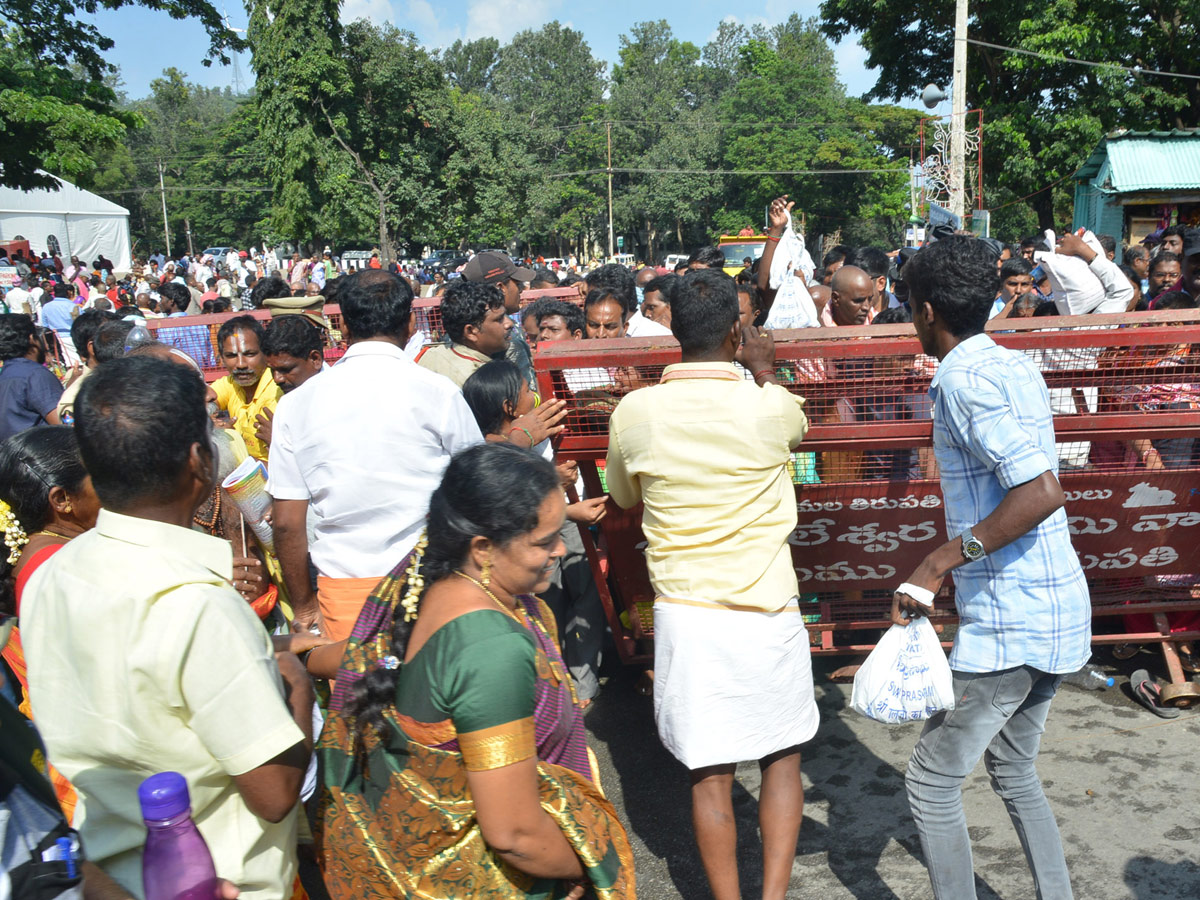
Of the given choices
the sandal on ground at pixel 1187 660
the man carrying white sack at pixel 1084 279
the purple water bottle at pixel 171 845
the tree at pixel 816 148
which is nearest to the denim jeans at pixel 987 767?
the purple water bottle at pixel 171 845

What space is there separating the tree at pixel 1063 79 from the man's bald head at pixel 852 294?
63.6 feet

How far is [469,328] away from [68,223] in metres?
36.6

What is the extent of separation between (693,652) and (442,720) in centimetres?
Answer: 109

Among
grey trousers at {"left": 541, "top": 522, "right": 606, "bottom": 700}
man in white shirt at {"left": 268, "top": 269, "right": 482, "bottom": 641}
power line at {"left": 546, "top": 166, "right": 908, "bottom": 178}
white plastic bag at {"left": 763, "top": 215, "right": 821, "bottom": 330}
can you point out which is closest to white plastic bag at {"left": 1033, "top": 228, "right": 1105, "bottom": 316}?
white plastic bag at {"left": 763, "top": 215, "right": 821, "bottom": 330}

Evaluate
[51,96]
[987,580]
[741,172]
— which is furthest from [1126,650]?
[741,172]

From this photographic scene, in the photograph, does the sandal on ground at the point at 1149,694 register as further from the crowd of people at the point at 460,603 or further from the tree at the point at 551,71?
the tree at the point at 551,71

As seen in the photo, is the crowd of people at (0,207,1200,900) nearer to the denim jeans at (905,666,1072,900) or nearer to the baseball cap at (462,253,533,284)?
the denim jeans at (905,666,1072,900)

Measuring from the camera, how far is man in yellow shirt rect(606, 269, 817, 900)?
2686mm

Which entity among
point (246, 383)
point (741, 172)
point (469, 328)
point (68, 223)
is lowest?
point (246, 383)

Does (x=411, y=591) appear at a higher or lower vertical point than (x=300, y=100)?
lower

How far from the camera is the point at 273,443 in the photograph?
122 inches

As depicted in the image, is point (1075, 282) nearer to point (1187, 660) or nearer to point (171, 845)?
point (1187, 660)

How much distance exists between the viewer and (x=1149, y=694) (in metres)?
4.05

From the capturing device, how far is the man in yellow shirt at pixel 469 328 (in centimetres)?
423
